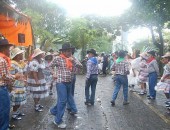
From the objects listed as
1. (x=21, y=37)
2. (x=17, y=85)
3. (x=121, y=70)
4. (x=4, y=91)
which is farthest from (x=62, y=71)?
(x=21, y=37)

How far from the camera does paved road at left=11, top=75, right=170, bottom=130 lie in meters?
8.00

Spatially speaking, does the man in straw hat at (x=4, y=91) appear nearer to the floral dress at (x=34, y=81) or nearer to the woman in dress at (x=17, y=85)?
the woman in dress at (x=17, y=85)

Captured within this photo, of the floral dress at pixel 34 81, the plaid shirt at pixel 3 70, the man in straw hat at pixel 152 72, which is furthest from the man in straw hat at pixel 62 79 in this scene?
the man in straw hat at pixel 152 72

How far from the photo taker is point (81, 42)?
35344 millimetres

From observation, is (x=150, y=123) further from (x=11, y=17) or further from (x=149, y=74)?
(x=11, y=17)

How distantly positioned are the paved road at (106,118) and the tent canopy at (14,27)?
3.38 m

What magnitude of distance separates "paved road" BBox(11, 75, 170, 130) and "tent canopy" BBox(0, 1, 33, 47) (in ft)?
11.1

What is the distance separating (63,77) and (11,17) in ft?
19.2

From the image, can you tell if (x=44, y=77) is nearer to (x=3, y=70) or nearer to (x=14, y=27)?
(x=3, y=70)

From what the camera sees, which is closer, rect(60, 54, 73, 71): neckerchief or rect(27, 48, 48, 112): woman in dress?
rect(60, 54, 73, 71): neckerchief

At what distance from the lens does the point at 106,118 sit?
898 centimetres

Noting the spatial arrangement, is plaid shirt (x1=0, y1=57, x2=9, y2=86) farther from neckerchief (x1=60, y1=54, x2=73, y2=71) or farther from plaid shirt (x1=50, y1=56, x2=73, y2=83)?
neckerchief (x1=60, y1=54, x2=73, y2=71)

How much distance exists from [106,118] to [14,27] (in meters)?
7.60

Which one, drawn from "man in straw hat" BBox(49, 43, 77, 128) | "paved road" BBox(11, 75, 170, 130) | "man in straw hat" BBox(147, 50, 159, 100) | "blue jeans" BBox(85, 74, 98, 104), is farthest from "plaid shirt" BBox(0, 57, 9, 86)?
"man in straw hat" BBox(147, 50, 159, 100)
